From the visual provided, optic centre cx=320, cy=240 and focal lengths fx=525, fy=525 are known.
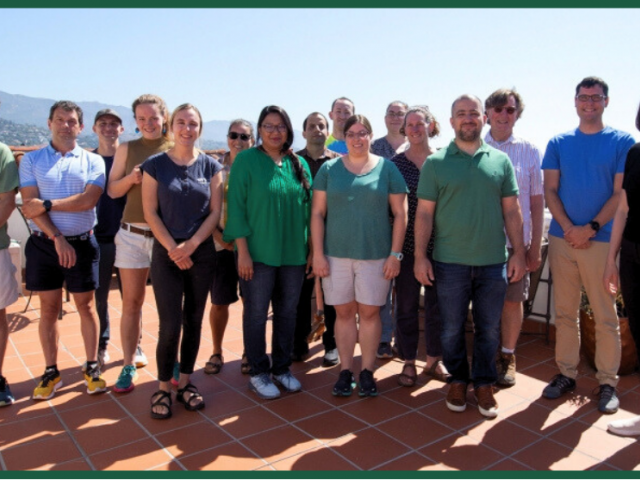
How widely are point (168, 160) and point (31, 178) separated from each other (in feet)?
3.21

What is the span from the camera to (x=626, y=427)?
2.95m

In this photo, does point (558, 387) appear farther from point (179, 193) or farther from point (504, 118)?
point (179, 193)

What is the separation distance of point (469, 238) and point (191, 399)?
78.0 inches

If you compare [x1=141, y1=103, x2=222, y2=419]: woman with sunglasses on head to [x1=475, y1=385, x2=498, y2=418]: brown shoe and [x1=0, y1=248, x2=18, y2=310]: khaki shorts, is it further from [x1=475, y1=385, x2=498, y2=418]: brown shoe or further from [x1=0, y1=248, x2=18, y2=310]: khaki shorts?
[x1=475, y1=385, x2=498, y2=418]: brown shoe

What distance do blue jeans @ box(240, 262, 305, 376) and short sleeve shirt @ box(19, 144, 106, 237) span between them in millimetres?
1152

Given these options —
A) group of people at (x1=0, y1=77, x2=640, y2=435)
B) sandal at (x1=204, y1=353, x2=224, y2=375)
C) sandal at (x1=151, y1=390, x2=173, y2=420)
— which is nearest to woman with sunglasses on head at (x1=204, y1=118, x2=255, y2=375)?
sandal at (x1=204, y1=353, x2=224, y2=375)

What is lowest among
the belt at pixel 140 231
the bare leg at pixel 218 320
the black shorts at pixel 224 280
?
the bare leg at pixel 218 320

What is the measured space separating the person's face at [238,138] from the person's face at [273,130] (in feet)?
1.64

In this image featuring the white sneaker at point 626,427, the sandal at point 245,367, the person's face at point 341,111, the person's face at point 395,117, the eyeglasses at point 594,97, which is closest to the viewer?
the white sneaker at point 626,427

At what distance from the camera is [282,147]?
3.47 metres

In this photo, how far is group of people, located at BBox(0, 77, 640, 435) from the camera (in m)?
3.12

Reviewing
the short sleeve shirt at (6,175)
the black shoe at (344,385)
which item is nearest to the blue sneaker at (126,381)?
the short sleeve shirt at (6,175)

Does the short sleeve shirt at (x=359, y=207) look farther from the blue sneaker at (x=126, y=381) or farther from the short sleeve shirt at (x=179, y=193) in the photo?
the blue sneaker at (x=126, y=381)

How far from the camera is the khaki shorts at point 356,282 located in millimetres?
3354
